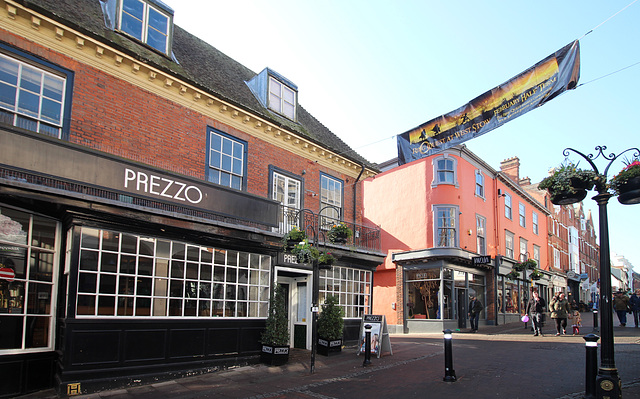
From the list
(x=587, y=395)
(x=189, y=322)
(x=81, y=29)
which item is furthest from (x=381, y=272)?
(x=81, y=29)

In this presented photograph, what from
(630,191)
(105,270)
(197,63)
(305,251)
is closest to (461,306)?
(305,251)

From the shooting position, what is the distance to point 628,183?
23.4 feet

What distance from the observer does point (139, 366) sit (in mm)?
8789

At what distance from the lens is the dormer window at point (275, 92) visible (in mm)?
13891

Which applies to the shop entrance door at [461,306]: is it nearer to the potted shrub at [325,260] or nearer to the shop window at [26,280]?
the potted shrub at [325,260]

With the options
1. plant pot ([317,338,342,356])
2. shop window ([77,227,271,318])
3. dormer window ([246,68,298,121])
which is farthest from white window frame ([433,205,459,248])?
shop window ([77,227,271,318])

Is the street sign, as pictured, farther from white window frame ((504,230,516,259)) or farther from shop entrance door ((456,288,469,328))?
white window frame ((504,230,516,259))

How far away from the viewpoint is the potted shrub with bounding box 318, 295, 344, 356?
12414mm

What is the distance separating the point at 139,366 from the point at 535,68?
32.0 ft

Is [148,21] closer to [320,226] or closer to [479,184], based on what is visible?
[320,226]

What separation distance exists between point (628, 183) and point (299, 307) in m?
9.28

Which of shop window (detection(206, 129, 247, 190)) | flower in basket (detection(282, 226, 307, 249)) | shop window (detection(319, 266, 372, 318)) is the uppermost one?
shop window (detection(206, 129, 247, 190))

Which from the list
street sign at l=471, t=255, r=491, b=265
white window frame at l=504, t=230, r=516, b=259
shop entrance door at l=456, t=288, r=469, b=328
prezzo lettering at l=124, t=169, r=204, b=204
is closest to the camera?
prezzo lettering at l=124, t=169, r=204, b=204

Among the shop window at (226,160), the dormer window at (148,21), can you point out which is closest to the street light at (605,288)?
the shop window at (226,160)
